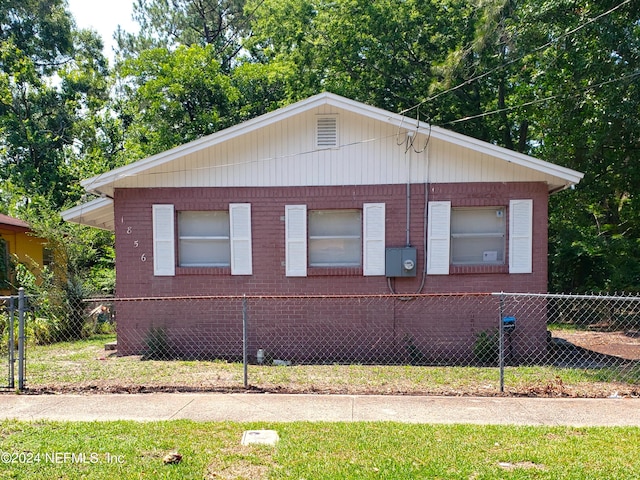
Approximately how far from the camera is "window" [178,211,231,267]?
31.4 ft

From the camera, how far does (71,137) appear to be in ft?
90.7

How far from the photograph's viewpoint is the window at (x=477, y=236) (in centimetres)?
938

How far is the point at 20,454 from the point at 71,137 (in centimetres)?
2682

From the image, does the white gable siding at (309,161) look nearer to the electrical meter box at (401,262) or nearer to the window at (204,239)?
the window at (204,239)

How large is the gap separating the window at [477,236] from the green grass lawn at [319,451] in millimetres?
4707

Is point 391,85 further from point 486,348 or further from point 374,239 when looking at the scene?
point 486,348

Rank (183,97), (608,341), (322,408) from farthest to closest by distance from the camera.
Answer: (183,97) → (608,341) → (322,408)

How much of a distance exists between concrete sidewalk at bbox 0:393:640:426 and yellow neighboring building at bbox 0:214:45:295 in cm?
1143

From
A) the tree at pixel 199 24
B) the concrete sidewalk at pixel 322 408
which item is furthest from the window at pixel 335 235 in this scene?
the tree at pixel 199 24

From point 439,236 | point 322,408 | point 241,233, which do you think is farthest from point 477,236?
point 322,408

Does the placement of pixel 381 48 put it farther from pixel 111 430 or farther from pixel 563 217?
pixel 111 430

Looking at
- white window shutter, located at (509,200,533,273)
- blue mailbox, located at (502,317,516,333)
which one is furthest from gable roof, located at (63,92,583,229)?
blue mailbox, located at (502,317,516,333)

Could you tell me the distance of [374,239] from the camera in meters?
9.25

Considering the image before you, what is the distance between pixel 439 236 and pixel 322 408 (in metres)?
4.52
